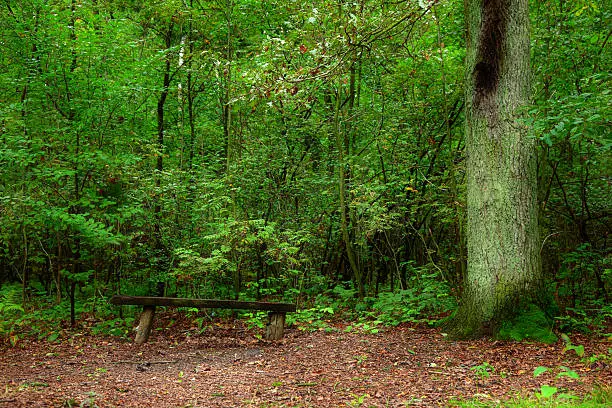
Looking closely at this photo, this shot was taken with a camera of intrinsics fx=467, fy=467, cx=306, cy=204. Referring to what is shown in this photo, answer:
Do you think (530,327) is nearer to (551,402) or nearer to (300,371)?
(551,402)

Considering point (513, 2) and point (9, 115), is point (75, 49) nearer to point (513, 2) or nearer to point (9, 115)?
point (9, 115)

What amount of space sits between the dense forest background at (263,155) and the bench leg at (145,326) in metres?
0.81

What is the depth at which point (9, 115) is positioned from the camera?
7270mm

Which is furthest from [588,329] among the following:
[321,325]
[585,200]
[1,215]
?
[1,215]

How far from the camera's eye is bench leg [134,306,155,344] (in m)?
7.41

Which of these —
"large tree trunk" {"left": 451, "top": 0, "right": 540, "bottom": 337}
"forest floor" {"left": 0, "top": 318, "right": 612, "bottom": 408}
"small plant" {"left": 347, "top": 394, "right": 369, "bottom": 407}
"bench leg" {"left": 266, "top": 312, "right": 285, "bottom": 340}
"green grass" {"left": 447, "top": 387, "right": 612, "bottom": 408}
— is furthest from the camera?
"bench leg" {"left": 266, "top": 312, "right": 285, "bottom": 340}

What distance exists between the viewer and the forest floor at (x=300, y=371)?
161 inches

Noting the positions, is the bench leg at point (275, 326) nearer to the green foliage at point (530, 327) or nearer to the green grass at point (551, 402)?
the green foliage at point (530, 327)

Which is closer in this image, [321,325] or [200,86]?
[321,325]

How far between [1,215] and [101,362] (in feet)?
10.3

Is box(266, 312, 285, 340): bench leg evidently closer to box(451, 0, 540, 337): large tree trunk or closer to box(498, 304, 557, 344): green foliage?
box(451, 0, 540, 337): large tree trunk

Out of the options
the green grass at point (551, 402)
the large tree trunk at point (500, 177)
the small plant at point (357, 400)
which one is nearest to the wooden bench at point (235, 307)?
the large tree trunk at point (500, 177)

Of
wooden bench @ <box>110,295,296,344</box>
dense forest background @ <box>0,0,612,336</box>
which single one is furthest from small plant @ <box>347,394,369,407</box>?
wooden bench @ <box>110,295,296,344</box>

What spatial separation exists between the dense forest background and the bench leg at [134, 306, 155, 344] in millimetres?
806
